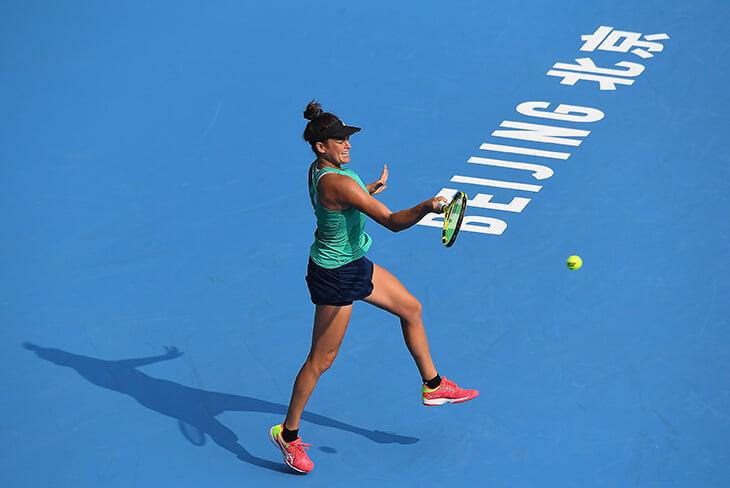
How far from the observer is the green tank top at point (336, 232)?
20.7 feet

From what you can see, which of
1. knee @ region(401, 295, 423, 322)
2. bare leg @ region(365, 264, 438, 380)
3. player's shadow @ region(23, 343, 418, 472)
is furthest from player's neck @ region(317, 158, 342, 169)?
player's shadow @ region(23, 343, 418, 472)

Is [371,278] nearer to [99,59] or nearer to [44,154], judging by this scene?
[44,154]

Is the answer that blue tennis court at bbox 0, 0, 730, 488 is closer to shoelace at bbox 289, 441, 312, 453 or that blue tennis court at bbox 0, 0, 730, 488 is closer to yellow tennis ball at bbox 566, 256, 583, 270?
yellow tennis ball at bbox 566, 256, 583, 270

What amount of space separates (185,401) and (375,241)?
246 centimetres

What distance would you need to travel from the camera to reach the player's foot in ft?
21.9

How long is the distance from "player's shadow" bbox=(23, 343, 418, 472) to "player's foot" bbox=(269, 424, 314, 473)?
181 millimetres

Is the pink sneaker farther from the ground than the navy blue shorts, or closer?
closer

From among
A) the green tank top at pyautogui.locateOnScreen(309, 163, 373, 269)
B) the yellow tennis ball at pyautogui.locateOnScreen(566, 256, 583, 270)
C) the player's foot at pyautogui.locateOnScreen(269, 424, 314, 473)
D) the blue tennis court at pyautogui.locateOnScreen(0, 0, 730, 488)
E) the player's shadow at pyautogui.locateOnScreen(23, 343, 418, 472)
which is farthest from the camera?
the yellow tennis ball at pyautogui.locateOnScreen(566, 256, 583, 270)

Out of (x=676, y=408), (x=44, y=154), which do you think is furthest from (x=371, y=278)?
(x=44, y=154)

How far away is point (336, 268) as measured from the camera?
645 centimetres

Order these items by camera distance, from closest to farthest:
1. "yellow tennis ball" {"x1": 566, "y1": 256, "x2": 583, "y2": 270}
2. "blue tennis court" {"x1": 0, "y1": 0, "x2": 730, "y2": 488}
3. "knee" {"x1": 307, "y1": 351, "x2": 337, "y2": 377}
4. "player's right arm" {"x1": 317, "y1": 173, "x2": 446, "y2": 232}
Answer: "player's right arm" {"x1": 317, "y1": 173, "x2": 446, "y2": 232}, "knee" {"x1": 307, "y1": 351, "x2": 337, "y2": 377}, "blue tennis court" {"x1": 0, "y1": 0, "x2": 730, "y2": 488}, "yellow tennis ball" {"x1": 566, "y1": 256, "x2": 583, "y2": 270}

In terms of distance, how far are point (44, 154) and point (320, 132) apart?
518 cm

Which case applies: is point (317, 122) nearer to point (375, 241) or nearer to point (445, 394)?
point (445, 394)

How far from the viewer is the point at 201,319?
26.8 ft
